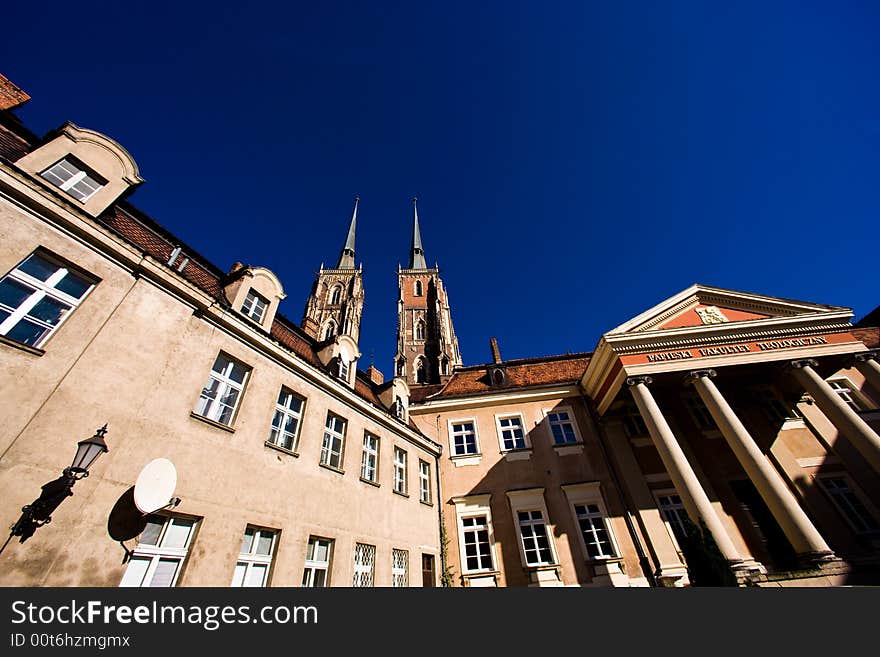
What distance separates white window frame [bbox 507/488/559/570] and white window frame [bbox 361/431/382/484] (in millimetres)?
5840

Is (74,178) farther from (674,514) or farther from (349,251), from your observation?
(349,251)

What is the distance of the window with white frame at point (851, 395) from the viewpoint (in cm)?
1553

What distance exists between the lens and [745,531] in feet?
41.7

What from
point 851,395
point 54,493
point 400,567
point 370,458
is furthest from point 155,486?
point 851,395

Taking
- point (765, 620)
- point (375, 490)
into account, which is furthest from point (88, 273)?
point (765, 620)

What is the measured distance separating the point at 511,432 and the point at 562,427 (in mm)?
2352

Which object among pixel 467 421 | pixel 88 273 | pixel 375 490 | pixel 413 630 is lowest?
pixel 413 630

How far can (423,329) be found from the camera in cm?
5538

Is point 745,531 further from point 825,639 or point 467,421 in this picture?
point 825,639

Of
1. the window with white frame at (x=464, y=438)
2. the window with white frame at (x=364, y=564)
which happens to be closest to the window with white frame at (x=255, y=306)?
the window with white frame at (x=364, y=564)

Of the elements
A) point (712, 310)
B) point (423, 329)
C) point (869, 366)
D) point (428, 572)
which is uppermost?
point (423, 329)

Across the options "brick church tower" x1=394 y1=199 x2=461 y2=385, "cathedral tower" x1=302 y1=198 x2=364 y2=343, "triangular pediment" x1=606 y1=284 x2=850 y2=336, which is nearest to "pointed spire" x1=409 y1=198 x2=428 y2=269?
"brick church tower" x1=394 y1=199 x2=461 y2=385

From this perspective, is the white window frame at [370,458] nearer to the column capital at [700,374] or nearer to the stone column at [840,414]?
the column capital at [700,374]

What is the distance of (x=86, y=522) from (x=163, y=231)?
716cm
